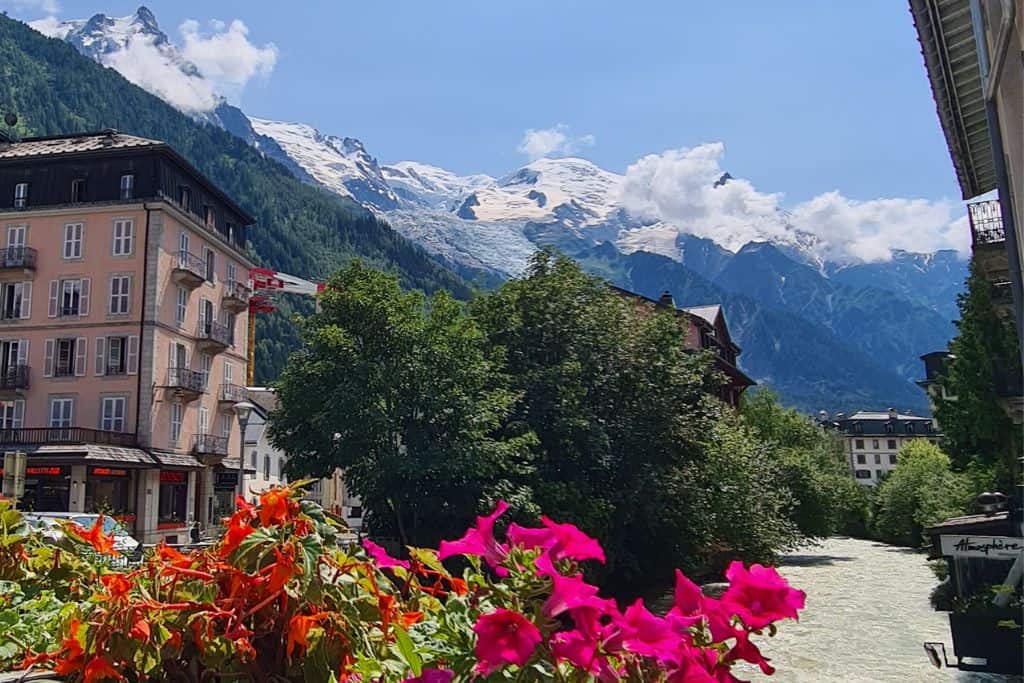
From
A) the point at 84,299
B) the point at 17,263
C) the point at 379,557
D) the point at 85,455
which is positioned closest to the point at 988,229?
the point at 379,557

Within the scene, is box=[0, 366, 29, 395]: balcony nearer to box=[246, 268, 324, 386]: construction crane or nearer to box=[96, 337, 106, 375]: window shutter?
box=[96, 337, 106, 375]: window shutter

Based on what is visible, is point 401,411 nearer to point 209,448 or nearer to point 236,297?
point 209,448

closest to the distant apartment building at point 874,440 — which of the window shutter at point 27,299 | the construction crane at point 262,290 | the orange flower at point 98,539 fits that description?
the construction crane at point 262,290

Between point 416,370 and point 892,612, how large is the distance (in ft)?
57.6

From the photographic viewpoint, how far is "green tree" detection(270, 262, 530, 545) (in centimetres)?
2103

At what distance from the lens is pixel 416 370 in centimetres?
2202

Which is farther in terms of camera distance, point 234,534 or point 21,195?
point 21,195

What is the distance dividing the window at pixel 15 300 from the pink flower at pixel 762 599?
4500cm

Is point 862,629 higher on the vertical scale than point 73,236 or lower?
lower

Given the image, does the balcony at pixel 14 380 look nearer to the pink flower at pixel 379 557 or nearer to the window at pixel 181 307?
the window at pixel 181 307

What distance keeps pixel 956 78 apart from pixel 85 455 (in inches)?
1357

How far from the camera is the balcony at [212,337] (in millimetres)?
43188

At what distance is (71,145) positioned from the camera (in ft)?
142

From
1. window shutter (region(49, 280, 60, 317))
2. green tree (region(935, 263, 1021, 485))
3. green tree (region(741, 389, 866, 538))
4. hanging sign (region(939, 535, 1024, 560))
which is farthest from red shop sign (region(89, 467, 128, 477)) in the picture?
green tree (region(935, 263, 1021, 485))
